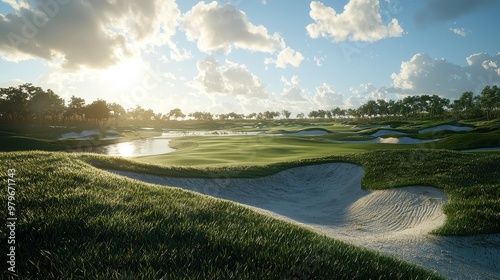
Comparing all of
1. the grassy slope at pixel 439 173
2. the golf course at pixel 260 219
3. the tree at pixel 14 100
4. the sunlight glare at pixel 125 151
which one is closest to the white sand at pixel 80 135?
the sunlight glare at pixel 125 151

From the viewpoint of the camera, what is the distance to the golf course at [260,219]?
420 centimetres

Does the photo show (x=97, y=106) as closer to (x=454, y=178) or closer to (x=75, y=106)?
(x=75, y=106)

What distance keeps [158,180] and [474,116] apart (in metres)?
160

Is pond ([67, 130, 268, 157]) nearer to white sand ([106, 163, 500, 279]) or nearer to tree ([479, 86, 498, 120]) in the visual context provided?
white sand ([106, 163, 500, 279])

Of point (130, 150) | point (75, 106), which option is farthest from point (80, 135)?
point (75, 106)

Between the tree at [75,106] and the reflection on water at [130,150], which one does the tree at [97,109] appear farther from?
the reflection on water at [130,150]

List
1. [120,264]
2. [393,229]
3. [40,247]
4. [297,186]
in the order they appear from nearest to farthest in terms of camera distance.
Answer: [120,264], [40,247], [393,229], [297,186]

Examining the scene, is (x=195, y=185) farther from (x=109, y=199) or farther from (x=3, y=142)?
(x=3, y=142)

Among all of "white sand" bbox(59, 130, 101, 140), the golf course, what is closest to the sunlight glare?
"white sand" bbox(59, 130, 101, 140)

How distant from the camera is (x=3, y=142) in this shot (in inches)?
1657

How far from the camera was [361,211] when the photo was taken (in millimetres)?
16672

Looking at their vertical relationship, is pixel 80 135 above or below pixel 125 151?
above

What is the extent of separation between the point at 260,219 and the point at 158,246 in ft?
11.3

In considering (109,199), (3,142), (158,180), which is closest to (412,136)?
(158,180)
